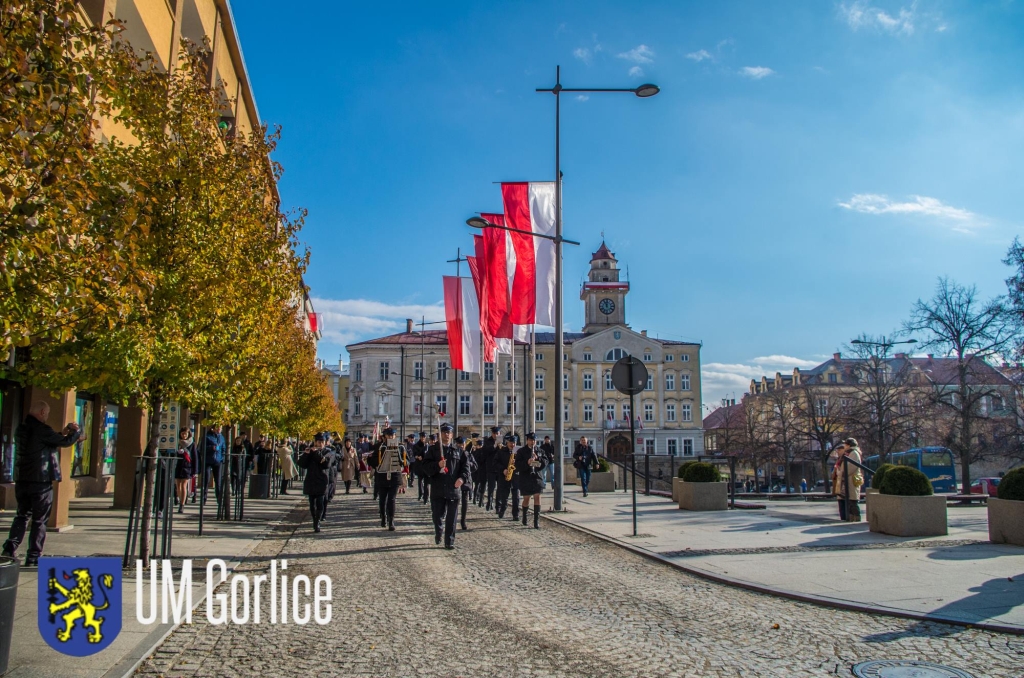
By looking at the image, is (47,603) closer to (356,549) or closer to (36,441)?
(36,441)

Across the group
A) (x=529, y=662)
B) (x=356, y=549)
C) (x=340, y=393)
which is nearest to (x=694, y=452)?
(x=340, y=393)

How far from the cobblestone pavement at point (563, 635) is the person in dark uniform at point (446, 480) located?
2.32 metres

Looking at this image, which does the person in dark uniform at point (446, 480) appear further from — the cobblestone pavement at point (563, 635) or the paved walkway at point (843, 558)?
the paved walkway at point (843, 558)

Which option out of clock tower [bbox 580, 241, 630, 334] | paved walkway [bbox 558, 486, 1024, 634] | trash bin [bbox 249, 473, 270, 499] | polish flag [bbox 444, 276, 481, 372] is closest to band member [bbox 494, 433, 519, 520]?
Result: paved walkway [bbox 558, 486, 1024, 634]

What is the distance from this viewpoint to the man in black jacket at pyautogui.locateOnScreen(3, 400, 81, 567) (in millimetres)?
9234

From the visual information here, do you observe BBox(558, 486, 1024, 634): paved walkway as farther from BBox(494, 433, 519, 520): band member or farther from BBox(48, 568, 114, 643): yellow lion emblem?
BBox(48, 568, 114, 643): yellow lion emblem

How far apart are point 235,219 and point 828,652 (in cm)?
924

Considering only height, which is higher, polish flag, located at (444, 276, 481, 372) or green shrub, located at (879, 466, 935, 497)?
polish flag, located at (444, 276, 481, 372)

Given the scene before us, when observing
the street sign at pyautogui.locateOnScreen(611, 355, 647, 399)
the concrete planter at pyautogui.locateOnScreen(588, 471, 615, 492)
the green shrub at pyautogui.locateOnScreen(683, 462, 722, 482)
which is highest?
the street sign at pyautogui.locateOnScreen(611, 355, 647, 399)

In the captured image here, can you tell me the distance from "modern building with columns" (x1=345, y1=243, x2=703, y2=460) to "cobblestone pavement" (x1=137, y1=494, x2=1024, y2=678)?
74.3m

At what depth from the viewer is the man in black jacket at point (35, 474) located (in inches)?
364

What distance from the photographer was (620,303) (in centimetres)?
9231

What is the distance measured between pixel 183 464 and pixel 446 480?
7719 mm

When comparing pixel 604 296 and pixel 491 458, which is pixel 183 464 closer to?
pixel 491 458
